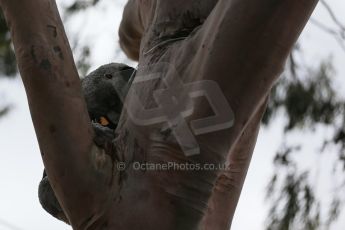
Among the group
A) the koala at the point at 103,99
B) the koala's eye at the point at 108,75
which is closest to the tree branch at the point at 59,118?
the koala at the point at 103,99

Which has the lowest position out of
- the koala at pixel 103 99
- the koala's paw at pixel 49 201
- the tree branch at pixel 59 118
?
the koala's paw at pixel 49 201

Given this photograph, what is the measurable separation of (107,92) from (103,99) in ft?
0.07

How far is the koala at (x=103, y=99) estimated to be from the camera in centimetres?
162

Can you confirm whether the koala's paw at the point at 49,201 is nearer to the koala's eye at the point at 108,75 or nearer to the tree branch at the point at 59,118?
the tree branch at the point at 59,118

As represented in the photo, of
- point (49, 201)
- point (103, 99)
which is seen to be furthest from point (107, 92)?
point (49, 201)

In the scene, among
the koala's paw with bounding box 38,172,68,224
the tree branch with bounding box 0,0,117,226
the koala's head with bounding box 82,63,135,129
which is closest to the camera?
the tree branch with bounding box 0,0,117,226

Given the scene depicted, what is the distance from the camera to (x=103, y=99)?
1.74 metres

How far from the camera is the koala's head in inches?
67.4

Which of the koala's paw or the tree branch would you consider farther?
the koala's paw

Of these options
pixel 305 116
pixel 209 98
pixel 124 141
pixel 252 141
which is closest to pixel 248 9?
pixel 209 98

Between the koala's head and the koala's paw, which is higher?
the koala's head

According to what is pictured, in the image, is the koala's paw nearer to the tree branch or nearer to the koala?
the koala

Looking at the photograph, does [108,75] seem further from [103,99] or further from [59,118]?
[59,118]

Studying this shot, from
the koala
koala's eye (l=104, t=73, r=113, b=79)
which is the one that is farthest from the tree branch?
koala's eye (l=104, t=73, r=113, b=79)
